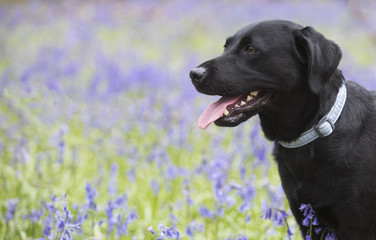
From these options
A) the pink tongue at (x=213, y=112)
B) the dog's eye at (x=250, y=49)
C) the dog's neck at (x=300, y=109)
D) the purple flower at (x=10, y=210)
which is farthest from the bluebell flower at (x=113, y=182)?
the dog's eye at (x=250, y=49)

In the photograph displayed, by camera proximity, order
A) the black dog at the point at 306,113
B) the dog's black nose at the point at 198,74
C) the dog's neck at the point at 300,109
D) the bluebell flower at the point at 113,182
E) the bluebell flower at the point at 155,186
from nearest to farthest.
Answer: the black dog at the point at 306,113
the dog's neck at the point at 300,109
the dog's black nose at the point at 198,74
the bluebell flower at the point at 113,182
the bluebell flower at the point at 155,186

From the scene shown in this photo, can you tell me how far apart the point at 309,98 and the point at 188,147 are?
2597mm

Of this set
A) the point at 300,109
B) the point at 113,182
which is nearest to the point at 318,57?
the point at 300,109

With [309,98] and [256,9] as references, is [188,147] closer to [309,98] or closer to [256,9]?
[309,98]

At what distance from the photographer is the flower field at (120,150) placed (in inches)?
127

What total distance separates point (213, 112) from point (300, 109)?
0.49 meters

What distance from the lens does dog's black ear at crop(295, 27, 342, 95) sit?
99.0 inches

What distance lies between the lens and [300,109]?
8.73 feet

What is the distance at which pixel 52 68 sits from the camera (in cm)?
800

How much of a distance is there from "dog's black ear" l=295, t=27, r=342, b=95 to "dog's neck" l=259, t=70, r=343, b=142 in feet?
0.25

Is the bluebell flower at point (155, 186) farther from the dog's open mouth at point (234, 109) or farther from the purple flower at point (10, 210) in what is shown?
the dog's open mouth at point (234, 109)

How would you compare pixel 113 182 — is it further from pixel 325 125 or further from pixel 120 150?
pixel 325 125

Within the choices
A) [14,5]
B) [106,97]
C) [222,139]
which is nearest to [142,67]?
[106,97]

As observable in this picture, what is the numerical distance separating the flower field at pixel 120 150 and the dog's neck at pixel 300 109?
0.47 metres
